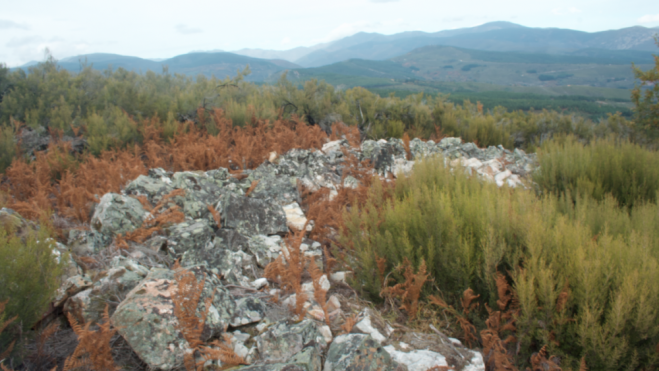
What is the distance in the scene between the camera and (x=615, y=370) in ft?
6.04

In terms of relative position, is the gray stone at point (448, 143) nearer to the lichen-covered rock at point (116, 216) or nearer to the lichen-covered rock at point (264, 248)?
the lichen-covered rock at point (264, 248)

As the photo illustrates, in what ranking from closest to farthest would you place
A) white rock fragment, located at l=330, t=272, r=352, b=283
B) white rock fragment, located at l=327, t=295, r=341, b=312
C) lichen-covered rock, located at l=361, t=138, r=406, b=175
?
white rock fragment, located at l=327, t=295, r=341, b=312 → white rock fragment, located at l=330, t=272, r=352, b=283 → lichen-covered rock, located at l=361, t=138, r=406, b=175

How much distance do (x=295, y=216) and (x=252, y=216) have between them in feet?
1.73

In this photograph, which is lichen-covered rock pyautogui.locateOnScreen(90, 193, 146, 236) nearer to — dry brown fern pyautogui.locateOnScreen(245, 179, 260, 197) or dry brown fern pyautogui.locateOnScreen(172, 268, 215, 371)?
dry brown fern pyautogui.locateOnScreen(245, 179, 260, 197)

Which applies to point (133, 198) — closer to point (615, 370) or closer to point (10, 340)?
point (10, 340)

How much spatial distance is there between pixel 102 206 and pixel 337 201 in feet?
8.40

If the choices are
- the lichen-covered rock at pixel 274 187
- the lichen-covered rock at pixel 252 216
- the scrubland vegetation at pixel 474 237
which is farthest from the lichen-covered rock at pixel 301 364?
the lichen-covered rock at pixel 274 187

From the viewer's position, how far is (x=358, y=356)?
5.97 ft

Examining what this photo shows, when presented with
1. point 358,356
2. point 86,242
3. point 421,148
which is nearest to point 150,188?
point 86,242

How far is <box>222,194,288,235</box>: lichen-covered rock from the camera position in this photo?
3.55 metres

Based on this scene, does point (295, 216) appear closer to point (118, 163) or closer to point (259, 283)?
point (259, 283)

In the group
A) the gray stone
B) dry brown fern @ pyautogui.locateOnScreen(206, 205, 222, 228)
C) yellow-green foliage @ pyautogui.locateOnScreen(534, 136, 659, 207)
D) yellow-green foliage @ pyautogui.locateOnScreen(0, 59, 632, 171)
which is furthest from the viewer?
the gray stone

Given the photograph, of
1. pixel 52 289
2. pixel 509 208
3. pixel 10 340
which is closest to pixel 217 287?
pixel 52 289

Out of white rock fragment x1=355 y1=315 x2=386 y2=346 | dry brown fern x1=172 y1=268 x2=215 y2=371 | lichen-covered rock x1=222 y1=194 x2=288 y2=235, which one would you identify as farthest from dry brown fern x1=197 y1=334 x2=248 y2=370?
lichen-covered rock x1=222 y1=194 x2=288 y2=235
